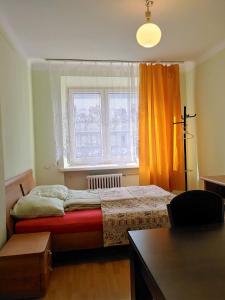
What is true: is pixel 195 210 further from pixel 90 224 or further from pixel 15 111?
pixel 15 111

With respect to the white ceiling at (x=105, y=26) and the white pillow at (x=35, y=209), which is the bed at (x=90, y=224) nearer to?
the white pillow at (x=35, y=209)

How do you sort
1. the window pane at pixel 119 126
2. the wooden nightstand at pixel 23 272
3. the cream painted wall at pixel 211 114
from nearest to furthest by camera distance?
the wooden nightstand at pixel 23 272 → the cream painted wall at pixel 211 114 → the window pane at pixel 119 126

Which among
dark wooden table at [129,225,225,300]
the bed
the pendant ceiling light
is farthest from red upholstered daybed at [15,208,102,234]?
the pendant ceiling light

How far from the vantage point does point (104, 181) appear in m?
4.19

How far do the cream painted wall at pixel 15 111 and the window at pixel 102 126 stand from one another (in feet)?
2.48

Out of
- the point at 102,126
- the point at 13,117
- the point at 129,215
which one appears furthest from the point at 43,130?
the point at 129,215

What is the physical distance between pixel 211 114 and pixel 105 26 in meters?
2.15

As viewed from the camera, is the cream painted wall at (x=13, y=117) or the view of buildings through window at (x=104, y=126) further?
the view of buildings through window at (x=104, y=126)

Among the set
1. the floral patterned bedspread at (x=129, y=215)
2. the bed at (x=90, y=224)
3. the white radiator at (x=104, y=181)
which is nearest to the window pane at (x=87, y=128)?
the white radiator at (x=104, y=181)

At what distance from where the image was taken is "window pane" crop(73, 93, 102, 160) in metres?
4.21

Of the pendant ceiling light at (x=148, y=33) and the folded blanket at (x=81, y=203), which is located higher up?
the pendant ceiling light at (x=148, y=33)

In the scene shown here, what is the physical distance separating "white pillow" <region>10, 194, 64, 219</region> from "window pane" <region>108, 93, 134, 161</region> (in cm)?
191

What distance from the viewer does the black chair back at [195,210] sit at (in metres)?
1.59

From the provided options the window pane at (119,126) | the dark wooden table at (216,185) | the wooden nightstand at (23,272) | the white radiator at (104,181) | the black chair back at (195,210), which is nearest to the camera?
the black chair back at (195,210)
